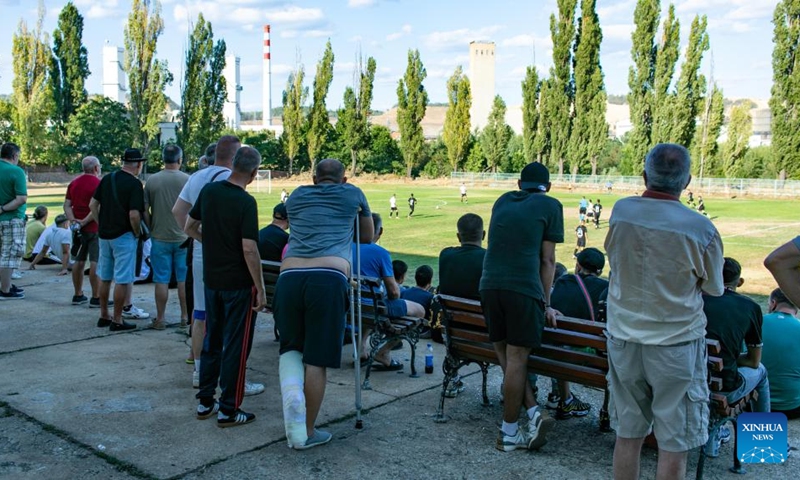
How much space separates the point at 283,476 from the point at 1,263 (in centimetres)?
656

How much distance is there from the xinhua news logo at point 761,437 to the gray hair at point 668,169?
53.9 inches

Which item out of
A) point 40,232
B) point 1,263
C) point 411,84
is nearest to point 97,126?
point 411,84

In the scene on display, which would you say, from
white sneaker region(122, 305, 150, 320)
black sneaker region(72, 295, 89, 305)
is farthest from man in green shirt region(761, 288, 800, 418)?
black sneaker region(72, 295, 89, 305)

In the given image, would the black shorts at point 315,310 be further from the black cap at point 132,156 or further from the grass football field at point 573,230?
the grass football field at point 573,230

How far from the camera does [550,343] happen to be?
14.7 ft

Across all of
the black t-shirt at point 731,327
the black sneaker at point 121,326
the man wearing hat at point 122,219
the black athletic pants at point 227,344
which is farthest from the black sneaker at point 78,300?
the black t-shirt at point 731,327

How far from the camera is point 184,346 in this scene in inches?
265

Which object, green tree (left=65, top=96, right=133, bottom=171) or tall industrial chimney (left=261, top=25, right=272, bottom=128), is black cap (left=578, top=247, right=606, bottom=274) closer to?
green tree (left=65, top=96, right=133, bottom=171)

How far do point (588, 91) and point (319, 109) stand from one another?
83.9 feet

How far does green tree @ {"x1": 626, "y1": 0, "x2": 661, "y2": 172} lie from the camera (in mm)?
57500

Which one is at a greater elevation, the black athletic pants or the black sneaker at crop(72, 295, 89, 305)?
the black athletic pants

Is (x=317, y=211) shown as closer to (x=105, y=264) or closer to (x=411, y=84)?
(x=105, y=264)

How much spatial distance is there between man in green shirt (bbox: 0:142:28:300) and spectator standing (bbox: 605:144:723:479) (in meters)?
7.66

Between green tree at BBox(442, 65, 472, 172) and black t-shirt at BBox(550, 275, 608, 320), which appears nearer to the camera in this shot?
black t-shirt at BBox(550, 275, 608, 320)
